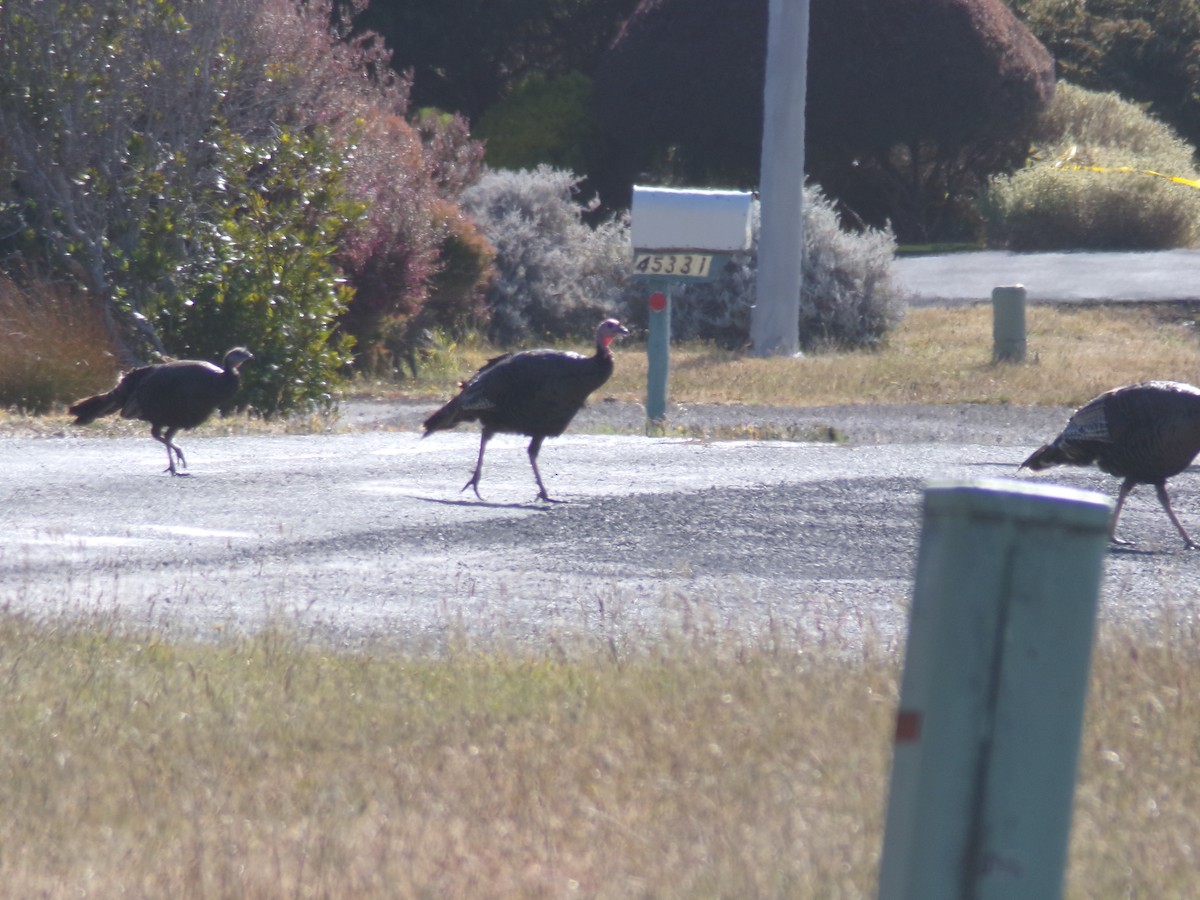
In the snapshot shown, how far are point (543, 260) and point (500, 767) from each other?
21.5m

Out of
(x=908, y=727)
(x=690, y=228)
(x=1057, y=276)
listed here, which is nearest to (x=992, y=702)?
(x=908, y=727)

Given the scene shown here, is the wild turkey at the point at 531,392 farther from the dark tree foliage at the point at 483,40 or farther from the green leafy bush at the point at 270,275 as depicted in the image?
the dark tree foliage at the point at 483,40

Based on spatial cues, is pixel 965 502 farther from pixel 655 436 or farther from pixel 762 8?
pixel 762 8

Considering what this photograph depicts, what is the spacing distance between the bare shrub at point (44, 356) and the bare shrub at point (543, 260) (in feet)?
34.0

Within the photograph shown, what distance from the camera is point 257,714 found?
17.5 feet

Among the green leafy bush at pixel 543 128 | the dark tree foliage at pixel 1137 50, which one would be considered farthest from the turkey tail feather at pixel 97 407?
the dark tree foliage at pixel 1137 50

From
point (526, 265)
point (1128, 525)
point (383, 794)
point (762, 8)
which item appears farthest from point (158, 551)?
point (762, 8)

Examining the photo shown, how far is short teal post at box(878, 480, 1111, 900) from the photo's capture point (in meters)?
2.79

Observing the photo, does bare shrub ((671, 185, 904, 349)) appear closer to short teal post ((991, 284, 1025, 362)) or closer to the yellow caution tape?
short teal post ((991, 284, 1025, 362))

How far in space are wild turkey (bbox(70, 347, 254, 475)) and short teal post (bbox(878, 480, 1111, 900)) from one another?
885 cm

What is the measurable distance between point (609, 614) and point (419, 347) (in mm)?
15726

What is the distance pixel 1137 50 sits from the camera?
159 feet

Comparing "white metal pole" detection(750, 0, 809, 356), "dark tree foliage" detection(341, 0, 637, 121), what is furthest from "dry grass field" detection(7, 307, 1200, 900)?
"dark tree foliage" detection(341, 0, 637, 121)

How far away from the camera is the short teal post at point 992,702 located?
110 inches
